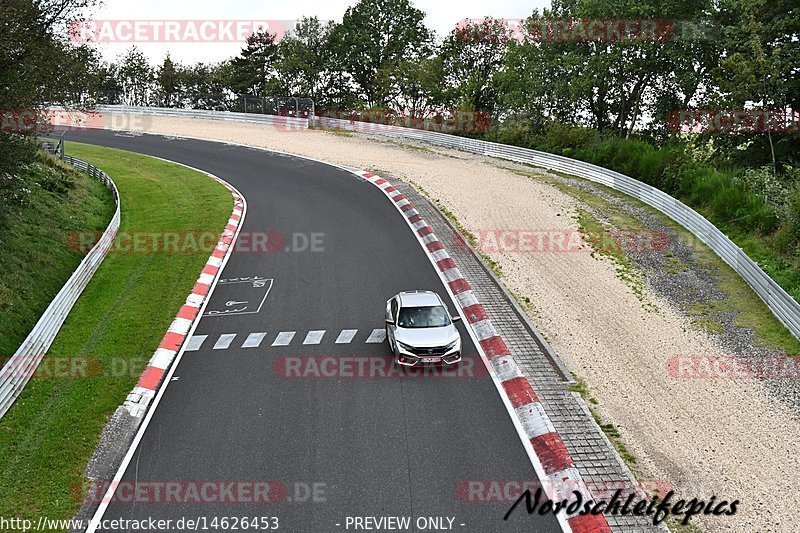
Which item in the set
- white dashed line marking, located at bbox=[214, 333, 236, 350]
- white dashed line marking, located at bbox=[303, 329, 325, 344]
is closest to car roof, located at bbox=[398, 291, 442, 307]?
white dashed line marking, located at bbox=[303, 329, 325, 344]

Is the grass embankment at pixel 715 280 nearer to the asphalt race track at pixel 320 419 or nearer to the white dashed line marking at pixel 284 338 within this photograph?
the asphalt race track at pixel 320 419

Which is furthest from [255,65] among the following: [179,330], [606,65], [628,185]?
[179,330]

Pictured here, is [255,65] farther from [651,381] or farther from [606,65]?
[651,381]

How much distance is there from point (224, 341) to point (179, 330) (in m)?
1.41

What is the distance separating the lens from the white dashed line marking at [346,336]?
15.4 m

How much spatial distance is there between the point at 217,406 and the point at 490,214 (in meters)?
15.8

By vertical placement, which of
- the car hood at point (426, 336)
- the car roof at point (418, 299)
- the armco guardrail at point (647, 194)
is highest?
the armco guardrail at point (647, 194)

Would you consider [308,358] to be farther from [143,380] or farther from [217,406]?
[143,380]

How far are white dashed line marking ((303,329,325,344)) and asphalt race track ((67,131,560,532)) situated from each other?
0.10 metres

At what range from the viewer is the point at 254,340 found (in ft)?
51.0

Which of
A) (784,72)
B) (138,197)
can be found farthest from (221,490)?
(784,72)

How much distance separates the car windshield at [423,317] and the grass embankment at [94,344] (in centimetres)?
623

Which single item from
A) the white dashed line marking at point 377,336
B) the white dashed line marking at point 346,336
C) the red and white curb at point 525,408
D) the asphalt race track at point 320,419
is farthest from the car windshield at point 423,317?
the white dashed line marking at point 346,336

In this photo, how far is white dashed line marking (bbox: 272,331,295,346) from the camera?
15383mm
